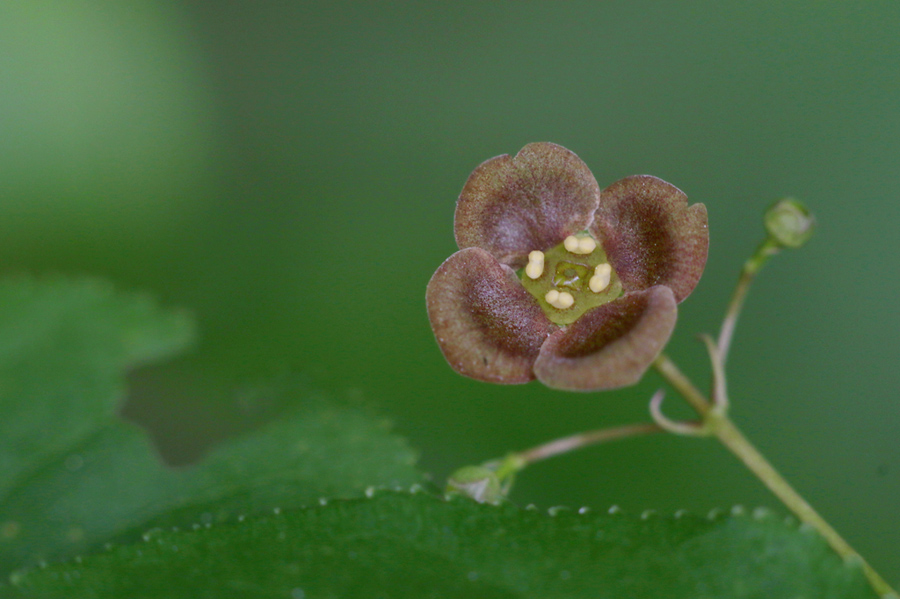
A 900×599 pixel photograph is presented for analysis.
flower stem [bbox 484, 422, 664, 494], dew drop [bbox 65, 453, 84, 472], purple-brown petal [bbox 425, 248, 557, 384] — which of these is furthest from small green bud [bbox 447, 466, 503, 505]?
dew drop [bbox 65, 453, 84, 472]

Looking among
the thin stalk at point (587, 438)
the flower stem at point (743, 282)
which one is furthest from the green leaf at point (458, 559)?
the flower stem at point (743, 282)

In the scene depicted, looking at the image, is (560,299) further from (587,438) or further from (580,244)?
(587,438)

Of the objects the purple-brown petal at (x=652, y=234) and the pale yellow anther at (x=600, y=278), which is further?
the pale yellow anther at (x=600, y=278)

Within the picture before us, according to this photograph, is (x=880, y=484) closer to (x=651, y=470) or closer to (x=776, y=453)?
(x=776, y=453)

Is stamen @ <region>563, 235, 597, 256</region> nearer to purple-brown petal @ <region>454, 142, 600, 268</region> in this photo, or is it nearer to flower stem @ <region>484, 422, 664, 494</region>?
purple-brown petal @ <region>454, 142, 600, 268</region>

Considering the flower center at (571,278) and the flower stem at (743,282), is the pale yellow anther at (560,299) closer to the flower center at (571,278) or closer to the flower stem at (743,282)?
the flower center at (571,278)

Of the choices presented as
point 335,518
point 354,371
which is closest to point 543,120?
point 354,371

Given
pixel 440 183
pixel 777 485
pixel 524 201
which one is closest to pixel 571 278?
pixel 524 201
